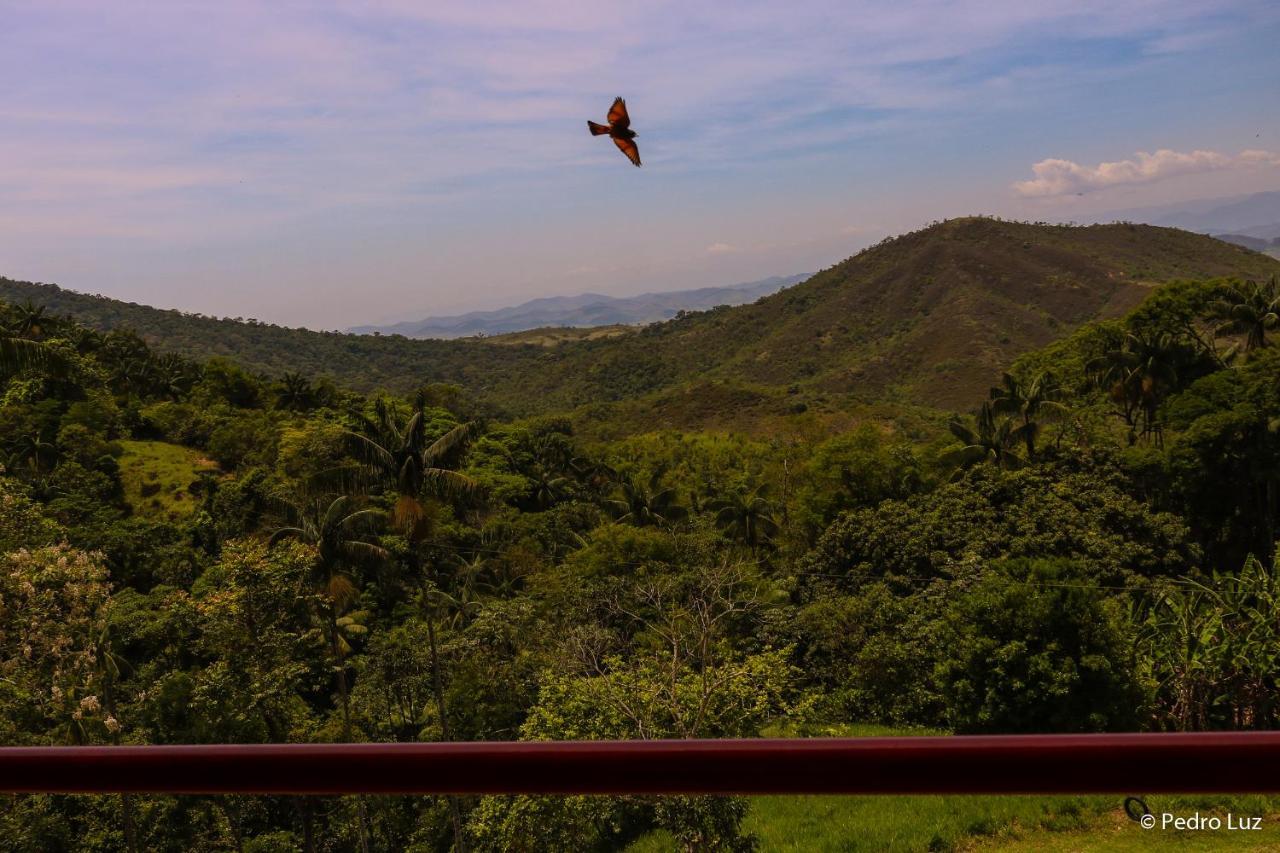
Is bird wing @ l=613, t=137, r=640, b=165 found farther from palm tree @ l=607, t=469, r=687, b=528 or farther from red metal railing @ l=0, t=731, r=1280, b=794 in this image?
palm tree @ l=607, t=469, r=687, b=528

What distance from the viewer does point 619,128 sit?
2.76 m

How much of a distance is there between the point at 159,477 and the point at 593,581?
27.7m

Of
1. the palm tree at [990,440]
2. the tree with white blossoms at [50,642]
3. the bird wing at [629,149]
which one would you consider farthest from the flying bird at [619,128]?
the palm tree at [990,440]

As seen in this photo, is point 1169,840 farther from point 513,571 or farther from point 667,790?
point 513,571

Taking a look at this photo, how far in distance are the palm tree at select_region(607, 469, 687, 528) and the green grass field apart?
79.7 feet

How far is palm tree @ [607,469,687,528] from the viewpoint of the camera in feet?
118

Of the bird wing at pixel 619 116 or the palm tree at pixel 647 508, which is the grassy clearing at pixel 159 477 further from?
the bird wing at pixel 619 116

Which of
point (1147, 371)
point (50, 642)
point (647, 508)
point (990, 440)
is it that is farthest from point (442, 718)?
point (1147, 371)

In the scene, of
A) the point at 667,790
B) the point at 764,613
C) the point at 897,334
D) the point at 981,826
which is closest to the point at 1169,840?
the point at 981,826

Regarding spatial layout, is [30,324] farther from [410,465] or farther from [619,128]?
[619,128]

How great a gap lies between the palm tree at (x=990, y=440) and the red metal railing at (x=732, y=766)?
29644 millimetres

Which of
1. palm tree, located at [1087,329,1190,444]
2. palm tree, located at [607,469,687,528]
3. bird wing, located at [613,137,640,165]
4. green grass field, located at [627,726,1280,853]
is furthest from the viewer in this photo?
palm tree, located at [607,469,687,528]

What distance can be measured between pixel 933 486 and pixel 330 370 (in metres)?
114

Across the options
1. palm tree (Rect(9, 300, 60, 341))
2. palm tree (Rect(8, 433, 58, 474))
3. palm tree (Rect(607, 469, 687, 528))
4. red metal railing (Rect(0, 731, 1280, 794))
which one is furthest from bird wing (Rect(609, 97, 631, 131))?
palm tree (Rect(9, 300, 60, 341))
